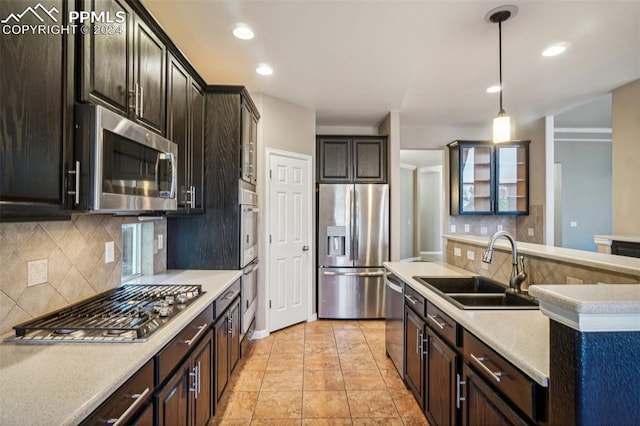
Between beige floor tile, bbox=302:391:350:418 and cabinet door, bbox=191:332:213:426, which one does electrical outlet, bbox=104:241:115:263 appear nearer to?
cabinet door, bbox=191:332:213:426

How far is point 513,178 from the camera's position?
4785 mm

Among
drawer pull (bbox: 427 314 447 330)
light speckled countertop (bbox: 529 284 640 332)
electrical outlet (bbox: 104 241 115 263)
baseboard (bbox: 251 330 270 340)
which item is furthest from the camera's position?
baseboard (bbox: 251 330 270 340)

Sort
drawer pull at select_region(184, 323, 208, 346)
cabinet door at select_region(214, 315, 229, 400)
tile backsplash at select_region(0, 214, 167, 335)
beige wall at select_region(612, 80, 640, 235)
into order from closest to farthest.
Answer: tile backsplash at select_region(0, 214, 167, 335), drawer pull at select_region(184, 323, 208, 346), cabinet door at select_region(214, 315, 229, 400), beige wall at select_region(612, 80, 640, 235)

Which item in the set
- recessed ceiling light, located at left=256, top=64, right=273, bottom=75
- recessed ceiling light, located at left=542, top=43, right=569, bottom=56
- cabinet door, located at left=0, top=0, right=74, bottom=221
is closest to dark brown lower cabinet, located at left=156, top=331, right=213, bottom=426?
cabinet door, located at left=0, top=0, right=74, bottom=221

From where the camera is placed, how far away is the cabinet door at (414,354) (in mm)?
2074

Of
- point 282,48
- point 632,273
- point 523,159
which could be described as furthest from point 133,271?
point 523,159

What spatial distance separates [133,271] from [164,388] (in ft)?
4.59

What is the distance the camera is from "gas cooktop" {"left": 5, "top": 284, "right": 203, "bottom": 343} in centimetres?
119

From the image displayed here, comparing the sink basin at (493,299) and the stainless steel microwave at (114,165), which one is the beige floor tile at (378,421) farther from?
the stainless steel microwave at (114,165)

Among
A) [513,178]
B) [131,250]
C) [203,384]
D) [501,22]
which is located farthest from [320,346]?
[513,178]

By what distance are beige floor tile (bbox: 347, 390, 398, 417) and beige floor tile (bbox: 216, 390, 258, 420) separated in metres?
0.71

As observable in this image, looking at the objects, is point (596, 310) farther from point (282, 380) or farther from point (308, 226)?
point (308, 226)

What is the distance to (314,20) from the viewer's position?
88.0 inches

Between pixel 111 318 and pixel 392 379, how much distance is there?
7.12 feet
